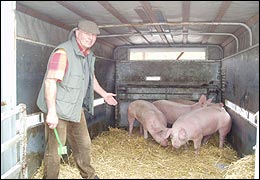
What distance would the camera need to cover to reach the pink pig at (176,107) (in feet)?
22.1

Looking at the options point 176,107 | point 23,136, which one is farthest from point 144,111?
point 23,136

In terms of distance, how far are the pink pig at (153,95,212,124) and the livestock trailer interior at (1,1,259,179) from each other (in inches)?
22.3

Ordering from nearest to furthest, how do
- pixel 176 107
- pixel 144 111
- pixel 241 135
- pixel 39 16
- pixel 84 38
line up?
pixel 84 38 < pixel 39 16 < pixel 241 135 < pixel 144 111 < pixel 176 107

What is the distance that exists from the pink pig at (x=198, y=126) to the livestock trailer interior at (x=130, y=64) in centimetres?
23

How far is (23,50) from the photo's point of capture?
146 inches

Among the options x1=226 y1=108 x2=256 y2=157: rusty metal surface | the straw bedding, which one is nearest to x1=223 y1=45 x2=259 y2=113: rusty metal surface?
x1=226 y1=108 x2=256 y2=157: rusty metal surface

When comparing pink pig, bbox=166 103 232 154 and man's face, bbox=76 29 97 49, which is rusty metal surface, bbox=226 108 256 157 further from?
man's face, bbox=76 29 97 49

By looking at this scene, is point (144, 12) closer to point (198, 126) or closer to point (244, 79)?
point (244, 79)

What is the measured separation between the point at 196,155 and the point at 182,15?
90.9 inches

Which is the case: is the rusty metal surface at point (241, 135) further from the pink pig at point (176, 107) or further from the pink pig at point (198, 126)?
the pink pig at point (176, 107)

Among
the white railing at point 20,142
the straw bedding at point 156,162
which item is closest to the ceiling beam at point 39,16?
the white railing at point 20,142

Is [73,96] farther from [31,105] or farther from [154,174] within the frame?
[154,174]

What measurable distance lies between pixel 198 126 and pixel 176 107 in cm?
145

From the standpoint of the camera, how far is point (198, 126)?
5.55 metres
